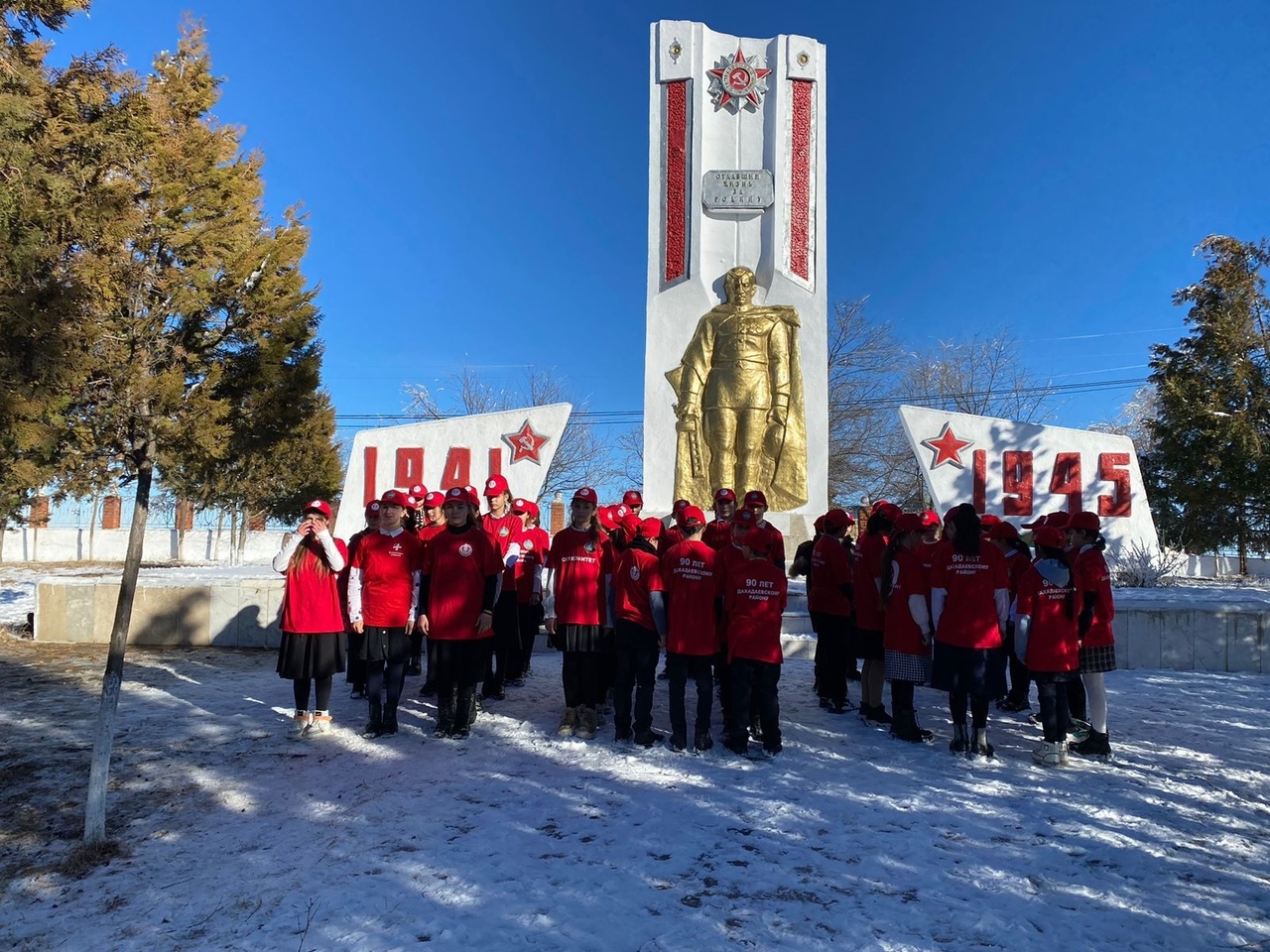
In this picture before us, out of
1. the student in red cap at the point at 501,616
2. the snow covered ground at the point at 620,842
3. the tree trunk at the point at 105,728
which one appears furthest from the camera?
the student in red cap at the point at 501,616

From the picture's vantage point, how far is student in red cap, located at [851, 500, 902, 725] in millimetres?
6199

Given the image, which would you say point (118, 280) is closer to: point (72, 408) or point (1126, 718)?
point (72, 408)

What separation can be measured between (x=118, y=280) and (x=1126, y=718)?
13.0 m

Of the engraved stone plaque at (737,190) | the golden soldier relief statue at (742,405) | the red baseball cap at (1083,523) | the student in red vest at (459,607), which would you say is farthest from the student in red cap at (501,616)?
the engraved stone plaque at (737,190)

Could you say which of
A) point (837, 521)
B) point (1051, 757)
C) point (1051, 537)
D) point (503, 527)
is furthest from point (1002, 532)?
point (503, 527)

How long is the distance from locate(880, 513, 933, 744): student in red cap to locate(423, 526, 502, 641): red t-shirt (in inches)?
115

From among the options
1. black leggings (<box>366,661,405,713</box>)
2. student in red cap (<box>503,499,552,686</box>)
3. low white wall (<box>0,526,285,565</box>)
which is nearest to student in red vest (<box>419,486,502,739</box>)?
black leggings (<box>366,661,405,713</box>)

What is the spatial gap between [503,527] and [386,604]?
1.85m

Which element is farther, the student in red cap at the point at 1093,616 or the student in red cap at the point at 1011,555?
the student in red cap at the point at 1011,555

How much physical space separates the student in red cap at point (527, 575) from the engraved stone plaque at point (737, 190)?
8057 mm

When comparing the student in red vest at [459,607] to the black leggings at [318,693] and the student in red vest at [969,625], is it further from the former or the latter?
the student in red vest at [969,625]

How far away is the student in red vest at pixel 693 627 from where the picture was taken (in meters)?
5.33

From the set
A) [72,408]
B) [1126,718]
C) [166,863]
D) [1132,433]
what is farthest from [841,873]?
[1132,433]

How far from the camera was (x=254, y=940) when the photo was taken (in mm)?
2895
